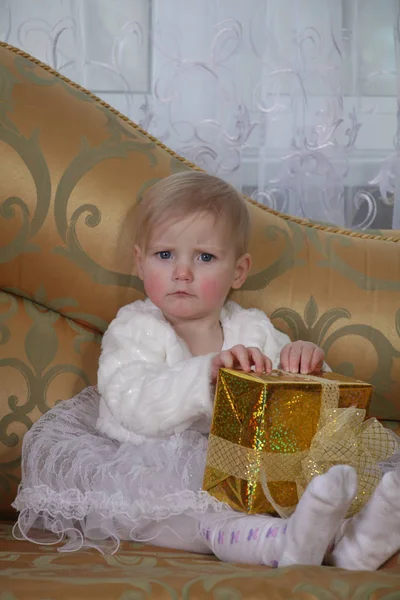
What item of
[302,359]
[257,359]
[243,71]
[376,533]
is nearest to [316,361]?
[302,359]

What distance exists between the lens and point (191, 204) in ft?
4.83

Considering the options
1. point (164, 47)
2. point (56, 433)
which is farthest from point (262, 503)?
point (164, 47)

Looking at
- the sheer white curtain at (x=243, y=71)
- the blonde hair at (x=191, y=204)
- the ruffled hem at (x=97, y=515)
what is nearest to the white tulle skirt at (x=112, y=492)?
the ruffled hem at (x=97, y=515)

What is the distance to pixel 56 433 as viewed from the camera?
139 cm

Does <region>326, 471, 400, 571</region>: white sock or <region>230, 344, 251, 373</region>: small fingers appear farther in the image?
<region>230, 344, 251, 373</region>: small fingers

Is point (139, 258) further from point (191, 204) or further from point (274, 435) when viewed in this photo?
point (274, 435)

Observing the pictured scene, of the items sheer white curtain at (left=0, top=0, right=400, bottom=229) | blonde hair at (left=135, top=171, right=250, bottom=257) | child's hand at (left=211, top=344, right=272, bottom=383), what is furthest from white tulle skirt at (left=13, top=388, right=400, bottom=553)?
sheer white curtain at (left=0, top=0, right=400, bottom=229)

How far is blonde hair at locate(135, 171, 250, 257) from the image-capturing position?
1476 mm

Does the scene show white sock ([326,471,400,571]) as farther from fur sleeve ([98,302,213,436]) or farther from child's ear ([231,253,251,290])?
child's ear ([231,253,251,290])

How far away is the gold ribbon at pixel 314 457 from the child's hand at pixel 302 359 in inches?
7.3

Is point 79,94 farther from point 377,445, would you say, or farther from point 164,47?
point 377,445

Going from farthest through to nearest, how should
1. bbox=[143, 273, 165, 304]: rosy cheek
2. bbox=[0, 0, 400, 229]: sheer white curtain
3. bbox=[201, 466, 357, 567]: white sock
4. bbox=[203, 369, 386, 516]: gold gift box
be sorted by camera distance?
bbox=[0, 0, 400, 229]: sheer white curtain → bbox=[143, 273, 165, 304]: rosy cheek → bbox=[203, 369, 386, 516]: gold gift box → bbox=[201, 466, 357, 567]: white sock

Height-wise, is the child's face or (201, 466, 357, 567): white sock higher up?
the child's face

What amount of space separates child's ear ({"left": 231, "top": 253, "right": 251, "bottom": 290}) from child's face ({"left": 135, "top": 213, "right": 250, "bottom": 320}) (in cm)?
7
